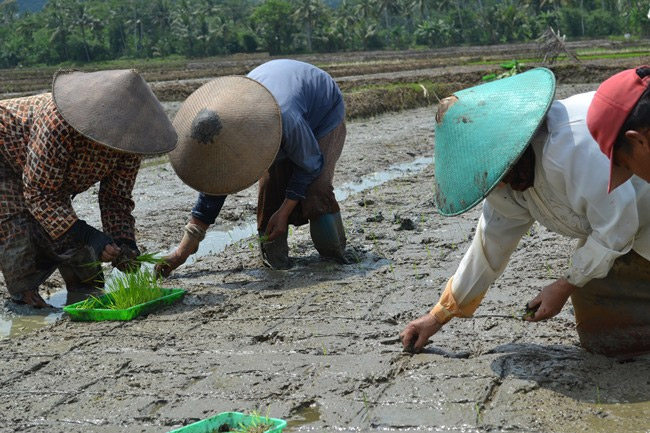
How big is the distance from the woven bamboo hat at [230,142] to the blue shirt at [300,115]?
146 mm

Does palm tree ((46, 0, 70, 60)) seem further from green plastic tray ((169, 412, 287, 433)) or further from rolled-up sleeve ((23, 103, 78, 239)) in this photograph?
green plastic tray ((169, 412, 287, 433))

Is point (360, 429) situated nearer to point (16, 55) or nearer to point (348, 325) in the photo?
point (348, 325)

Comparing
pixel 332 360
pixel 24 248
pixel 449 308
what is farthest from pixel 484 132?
pixel 24 248

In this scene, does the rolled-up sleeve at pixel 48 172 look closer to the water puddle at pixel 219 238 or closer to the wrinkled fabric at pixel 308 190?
the water puddle at pixel 219 238

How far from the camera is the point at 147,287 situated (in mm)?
5062

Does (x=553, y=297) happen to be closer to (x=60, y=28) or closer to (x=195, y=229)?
(x=195, y=229)

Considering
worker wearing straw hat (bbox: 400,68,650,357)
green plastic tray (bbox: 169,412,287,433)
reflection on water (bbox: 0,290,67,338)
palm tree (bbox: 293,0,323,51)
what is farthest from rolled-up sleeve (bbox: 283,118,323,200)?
palm tree (bbox: 293,0,323,51)

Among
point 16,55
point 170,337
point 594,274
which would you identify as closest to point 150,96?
point 170,337

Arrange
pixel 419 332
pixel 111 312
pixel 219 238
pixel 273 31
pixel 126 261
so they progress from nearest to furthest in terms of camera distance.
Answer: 1. pixel 419 332
2. pixel 111 312
3. pixel 126 261
4. pixel 219 238
5. pixel 273 31

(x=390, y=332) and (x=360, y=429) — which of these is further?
(x=390, y=332)

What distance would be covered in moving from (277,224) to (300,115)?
2.46 ft

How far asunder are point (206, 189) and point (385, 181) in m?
4.76

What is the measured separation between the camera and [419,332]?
3.69 metres

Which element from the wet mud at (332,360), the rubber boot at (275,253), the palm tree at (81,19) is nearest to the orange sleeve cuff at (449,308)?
the wet mud at (332,360)
